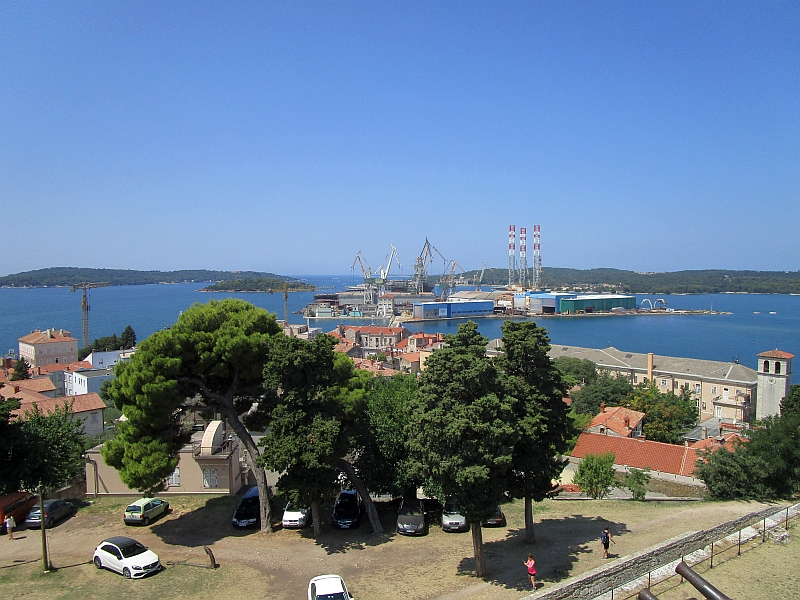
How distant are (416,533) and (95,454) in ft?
17.7

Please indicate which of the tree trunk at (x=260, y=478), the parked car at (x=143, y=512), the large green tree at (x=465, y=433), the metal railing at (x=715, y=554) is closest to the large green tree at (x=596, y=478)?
the metal railing at (x=715, y=554)

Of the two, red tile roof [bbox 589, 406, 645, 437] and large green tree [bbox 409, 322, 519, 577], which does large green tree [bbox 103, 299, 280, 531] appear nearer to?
large green tree [bbox 409, 322, 519, 577]

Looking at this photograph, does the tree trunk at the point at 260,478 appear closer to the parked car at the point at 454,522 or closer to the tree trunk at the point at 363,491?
the tree trunk at the point at 363,491

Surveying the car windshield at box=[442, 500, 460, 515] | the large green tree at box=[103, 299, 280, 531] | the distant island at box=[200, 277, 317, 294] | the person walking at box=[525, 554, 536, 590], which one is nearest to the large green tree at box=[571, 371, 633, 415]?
the car windshield at box=[442, 500, 460, 515]

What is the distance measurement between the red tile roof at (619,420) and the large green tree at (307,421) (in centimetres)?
1029

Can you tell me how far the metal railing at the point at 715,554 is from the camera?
4535 mm

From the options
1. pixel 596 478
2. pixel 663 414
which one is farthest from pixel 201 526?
pixel 663 414

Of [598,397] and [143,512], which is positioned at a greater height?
[143,512]

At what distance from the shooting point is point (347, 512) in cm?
752

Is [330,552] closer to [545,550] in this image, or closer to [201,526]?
[201,526]

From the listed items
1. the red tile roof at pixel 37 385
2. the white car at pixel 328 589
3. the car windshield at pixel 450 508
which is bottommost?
the red tile roof at pixel 37 385

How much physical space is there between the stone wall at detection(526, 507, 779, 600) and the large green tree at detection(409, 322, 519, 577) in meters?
1.12

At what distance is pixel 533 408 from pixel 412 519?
234 cm

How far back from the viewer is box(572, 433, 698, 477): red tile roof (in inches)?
480
